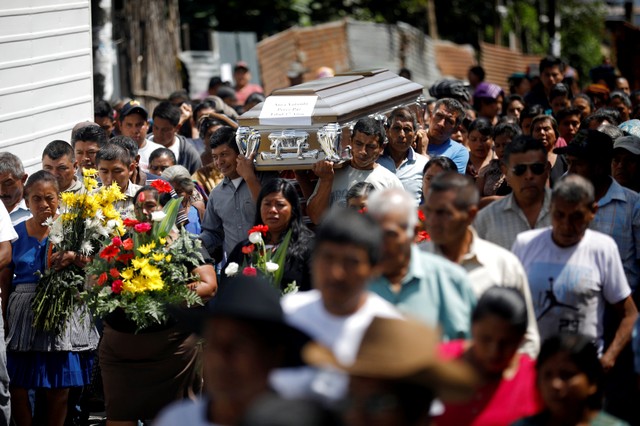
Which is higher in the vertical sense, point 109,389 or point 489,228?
point 489,228

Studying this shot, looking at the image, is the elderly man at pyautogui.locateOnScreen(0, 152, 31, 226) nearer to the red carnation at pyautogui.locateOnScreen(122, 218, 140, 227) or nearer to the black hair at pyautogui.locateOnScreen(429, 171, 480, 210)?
the red carnation at pyautogui.locateOnScreen(122, 218, 140, 227)

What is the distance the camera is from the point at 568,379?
4984mm

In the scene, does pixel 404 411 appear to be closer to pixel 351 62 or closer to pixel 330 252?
pixel 330 252

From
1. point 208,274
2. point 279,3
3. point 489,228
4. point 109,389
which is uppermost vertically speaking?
point 279,3

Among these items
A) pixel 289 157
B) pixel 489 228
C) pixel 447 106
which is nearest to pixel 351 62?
pixel 447 106

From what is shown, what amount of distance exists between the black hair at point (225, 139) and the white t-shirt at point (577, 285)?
357 cm

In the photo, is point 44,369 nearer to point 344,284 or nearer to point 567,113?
point 344,284

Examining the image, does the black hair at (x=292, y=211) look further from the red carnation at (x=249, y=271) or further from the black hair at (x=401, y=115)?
the black hair at (x=401, y=115)

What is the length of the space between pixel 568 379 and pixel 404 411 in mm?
1388

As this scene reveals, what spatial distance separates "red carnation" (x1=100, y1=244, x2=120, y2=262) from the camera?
750 centimetres

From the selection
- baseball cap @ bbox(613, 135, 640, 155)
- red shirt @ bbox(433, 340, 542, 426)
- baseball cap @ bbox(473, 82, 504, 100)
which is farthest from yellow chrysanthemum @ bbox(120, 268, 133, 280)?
baseball cap @ bbox(473, 82, 504, 100)

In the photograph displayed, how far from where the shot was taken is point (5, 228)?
803 centimetres

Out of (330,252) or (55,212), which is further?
(55,212)

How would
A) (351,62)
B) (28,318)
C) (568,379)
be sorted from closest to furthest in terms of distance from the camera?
(568,379) → (28,318) → (351,62)
